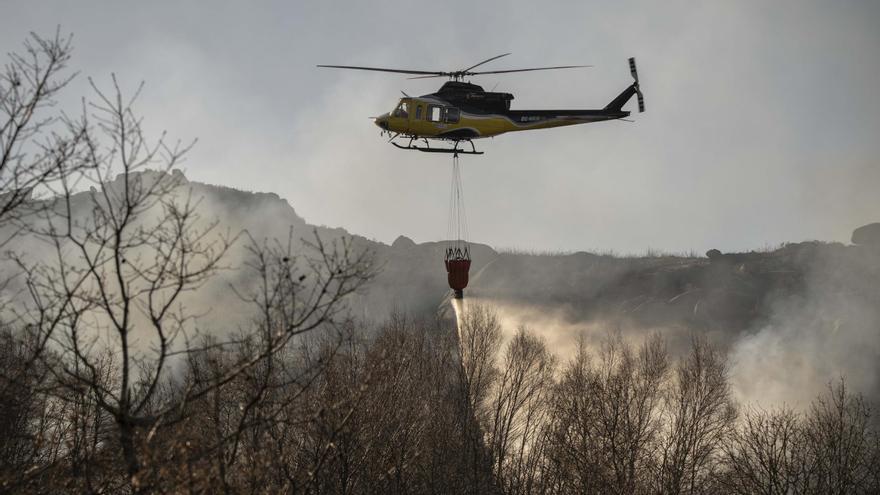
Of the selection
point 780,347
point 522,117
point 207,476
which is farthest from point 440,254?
point 207,476

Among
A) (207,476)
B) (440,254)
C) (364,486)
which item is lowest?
→ (364,486)

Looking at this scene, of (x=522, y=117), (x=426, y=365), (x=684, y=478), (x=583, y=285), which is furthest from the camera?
(x=583, y=285)

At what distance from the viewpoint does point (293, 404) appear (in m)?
12.2

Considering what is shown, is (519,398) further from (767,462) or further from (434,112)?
(434,112)

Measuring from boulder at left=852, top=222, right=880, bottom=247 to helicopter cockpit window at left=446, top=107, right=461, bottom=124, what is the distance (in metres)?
57.3

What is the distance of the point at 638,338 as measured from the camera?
64812 millimetres

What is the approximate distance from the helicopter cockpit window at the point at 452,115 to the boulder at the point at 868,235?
188 ft

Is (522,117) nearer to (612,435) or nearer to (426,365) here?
(612,435)

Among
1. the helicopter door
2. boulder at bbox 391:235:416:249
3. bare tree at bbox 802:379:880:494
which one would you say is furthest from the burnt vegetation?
boulder at bbox 391:235:416:249

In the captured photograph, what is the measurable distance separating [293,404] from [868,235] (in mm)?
73185

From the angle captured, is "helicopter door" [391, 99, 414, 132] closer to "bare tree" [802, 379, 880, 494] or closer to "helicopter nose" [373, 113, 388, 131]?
"helicopter nose" [373, 113, 388, 131]

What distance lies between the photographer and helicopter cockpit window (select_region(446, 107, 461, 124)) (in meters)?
27.1

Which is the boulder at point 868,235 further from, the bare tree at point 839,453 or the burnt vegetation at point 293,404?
the bare tree at point 839,453

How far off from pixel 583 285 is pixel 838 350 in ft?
83.7
